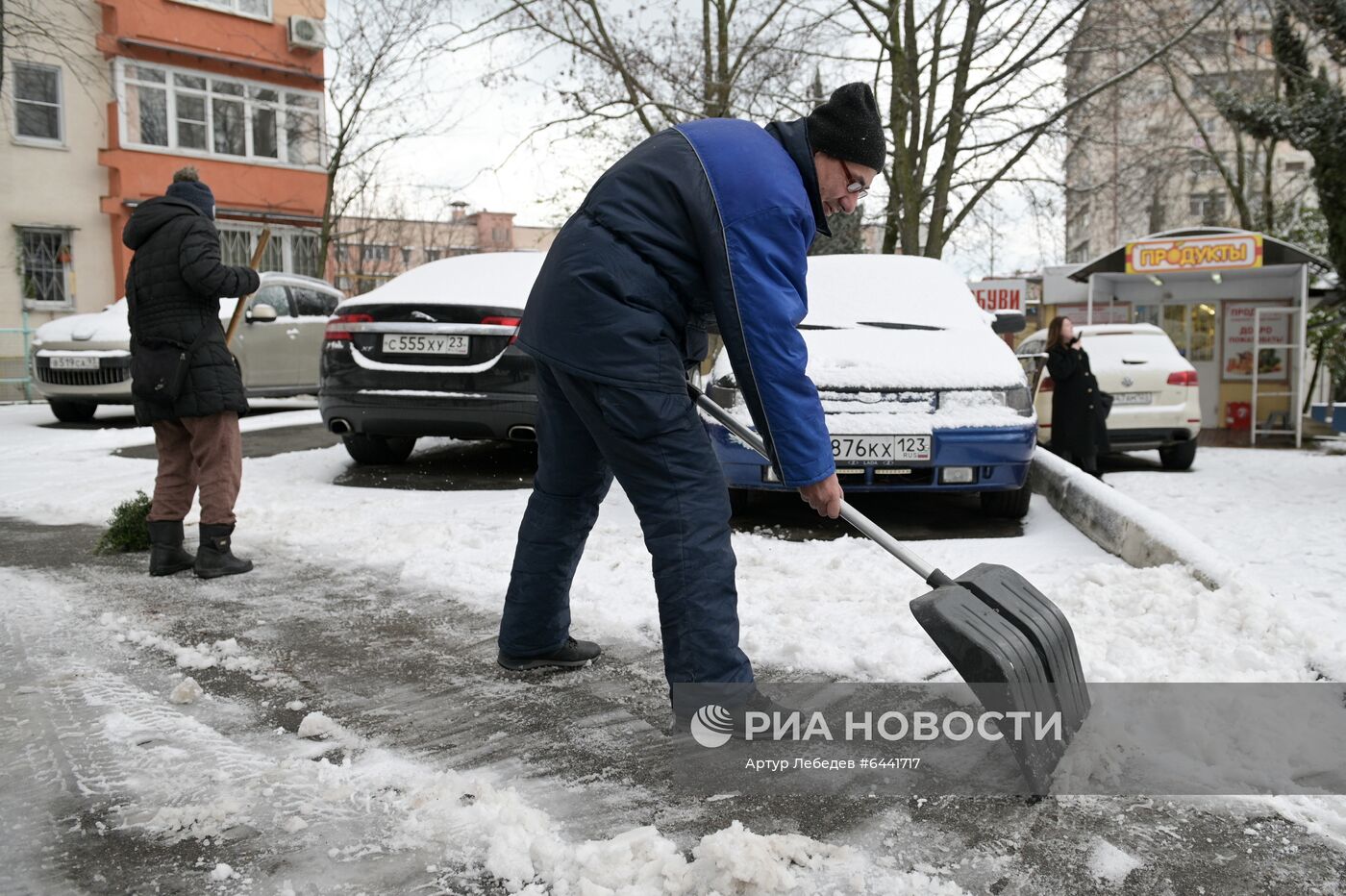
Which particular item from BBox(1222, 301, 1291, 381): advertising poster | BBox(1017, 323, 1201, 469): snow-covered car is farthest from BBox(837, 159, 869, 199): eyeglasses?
BBox(1222, 301, 1291, 381): advertising poster

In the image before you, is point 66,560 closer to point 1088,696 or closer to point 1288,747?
point 1088,696

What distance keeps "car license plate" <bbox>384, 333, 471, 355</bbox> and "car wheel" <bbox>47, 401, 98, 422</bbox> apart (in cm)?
665

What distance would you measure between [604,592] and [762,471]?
5.49 feet

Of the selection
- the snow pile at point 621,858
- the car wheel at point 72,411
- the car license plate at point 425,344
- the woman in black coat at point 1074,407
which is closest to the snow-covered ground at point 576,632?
the snow pile at point 621,858

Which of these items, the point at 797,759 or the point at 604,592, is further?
the point at 604,592

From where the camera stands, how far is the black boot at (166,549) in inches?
187

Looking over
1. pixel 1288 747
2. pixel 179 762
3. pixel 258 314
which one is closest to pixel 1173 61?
pixel 258 314

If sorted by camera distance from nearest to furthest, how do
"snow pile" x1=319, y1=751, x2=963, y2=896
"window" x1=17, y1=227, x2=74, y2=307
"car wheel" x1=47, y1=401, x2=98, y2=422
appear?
"snow pile" x1=319, y1=751, x2=963, y2=896
"car wheel" x1=47, y1=401, x2=98, y2=422
"window" x1=17, y1=227, x2=74, y2=307

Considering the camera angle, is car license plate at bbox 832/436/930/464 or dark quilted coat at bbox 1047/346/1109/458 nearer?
car license plate at bbox 832/436/930/464

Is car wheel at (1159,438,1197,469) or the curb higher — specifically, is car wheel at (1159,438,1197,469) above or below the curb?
below

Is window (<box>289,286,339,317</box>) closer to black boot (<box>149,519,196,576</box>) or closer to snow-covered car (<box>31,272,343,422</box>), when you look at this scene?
snow-covered car (<box>31,272,343,422</box>)

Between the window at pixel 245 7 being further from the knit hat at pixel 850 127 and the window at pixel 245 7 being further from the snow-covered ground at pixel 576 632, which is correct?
the knit hat at pixel 850 127

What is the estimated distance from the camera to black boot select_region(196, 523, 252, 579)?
4.68 m

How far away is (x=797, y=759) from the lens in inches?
107
